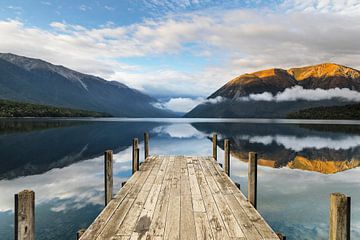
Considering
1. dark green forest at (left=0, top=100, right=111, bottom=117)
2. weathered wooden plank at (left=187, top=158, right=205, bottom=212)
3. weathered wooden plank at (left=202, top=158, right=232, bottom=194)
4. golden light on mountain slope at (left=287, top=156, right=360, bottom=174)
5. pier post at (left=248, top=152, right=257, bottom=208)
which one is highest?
dark green forest at (left=0, top=100, right=111, bottom=117)

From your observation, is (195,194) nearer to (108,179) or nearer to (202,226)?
(202,226)

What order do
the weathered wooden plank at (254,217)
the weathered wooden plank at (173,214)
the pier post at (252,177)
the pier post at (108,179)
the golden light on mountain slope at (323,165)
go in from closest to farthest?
the weathered wooden plank at (173,214), the weathered wooden plank at (254,217), the pier post at (252,177), the pier post at (108,179), the golden light on mountain slope at (323,165)

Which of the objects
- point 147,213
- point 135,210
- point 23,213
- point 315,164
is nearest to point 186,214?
point 147,213

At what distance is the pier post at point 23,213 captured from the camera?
17.0 feet

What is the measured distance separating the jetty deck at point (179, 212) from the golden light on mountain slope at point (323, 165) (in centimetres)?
1734

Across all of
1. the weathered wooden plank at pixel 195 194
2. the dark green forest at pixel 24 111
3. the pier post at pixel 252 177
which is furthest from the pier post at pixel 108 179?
the dark green forest at pixel 24 111

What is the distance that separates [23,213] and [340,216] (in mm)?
5745

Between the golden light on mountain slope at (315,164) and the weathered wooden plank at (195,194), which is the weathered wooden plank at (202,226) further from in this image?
the golden light on mountain slope at (315,164)

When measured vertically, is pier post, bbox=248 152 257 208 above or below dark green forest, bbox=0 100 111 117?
below

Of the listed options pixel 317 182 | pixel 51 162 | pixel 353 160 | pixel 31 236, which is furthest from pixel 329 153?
pixel 31 236

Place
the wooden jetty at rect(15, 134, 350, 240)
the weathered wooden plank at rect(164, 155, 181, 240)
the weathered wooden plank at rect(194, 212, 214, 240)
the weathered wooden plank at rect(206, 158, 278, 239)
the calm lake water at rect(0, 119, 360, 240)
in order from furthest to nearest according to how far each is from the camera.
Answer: the calm lake water at rect(0, 119, 360, 240) → the weathered wooden plank at rect(206, 158, 278, 239) → the weathered wooden plank at rect(164, 155, 181, 240) → the weathered wooden plank at rect(194, 212, 214, 240) → the wooden jetty at rect(15, 134, 350, 240)

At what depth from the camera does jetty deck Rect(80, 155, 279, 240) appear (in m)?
6.53

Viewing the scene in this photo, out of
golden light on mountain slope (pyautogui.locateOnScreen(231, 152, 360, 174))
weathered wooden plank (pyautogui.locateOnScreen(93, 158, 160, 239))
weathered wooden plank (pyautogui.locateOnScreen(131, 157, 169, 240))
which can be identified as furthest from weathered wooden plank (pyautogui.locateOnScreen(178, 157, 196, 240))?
golden light on mountain slope (pyautogui.locateOnScreen(231, 152, 360, 174))

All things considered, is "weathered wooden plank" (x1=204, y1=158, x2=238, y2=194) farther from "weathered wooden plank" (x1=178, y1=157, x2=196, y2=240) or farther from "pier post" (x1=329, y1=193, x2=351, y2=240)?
"pier post" (x1=329, y1=193, x2=351, y2=240)
